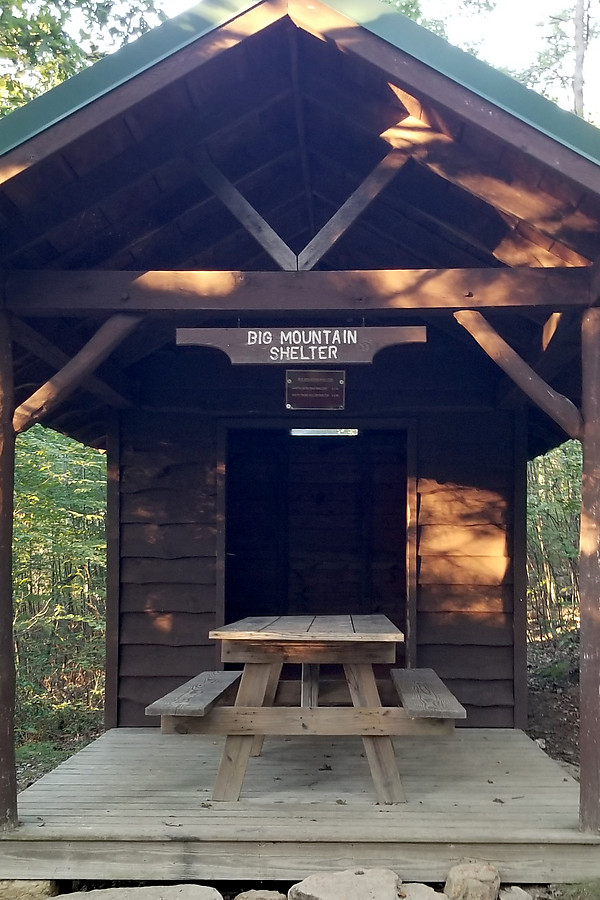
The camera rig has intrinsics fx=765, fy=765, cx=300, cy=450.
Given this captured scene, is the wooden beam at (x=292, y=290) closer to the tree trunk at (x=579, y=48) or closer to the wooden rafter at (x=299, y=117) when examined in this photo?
the wooden rafter at (x=299, y=117)

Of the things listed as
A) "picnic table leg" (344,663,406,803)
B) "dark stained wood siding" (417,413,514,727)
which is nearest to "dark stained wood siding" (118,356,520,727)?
"dark stained wood siding" (417,413,514,727)

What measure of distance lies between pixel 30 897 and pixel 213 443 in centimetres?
356

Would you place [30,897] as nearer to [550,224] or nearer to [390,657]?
[390,657]

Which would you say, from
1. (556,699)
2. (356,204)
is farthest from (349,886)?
(556,699)

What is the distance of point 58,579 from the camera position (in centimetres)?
1203

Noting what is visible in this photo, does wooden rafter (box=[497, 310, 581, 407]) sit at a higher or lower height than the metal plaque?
higher

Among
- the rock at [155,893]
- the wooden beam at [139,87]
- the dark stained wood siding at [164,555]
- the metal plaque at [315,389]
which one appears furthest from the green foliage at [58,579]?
the wooden beam at [139,87]

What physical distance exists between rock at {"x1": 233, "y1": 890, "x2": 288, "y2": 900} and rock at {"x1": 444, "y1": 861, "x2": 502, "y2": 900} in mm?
743

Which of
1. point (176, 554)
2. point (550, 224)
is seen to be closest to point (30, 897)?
point (176, 554)

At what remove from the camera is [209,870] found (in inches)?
138

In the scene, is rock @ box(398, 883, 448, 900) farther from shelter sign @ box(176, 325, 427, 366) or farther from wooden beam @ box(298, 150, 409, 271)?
wooden beam @ box(298, 150, 409, 271)

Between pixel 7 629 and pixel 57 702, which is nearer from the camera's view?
pixel 7 629

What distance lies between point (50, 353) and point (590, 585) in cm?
328

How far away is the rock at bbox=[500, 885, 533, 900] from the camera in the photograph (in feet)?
10.9
